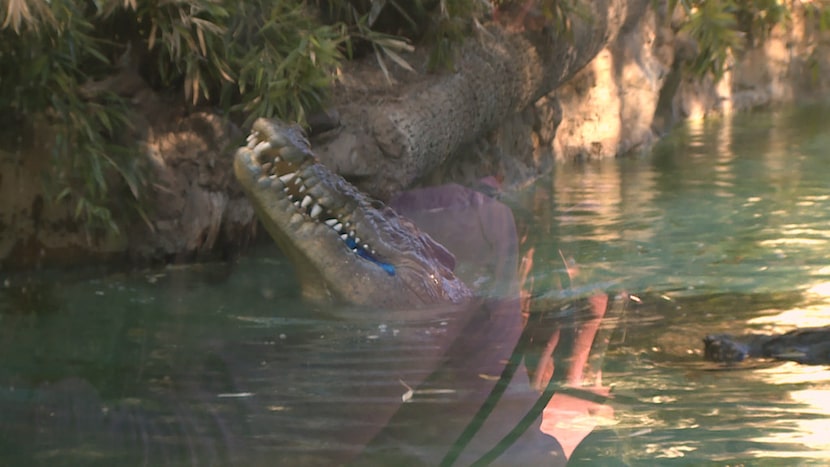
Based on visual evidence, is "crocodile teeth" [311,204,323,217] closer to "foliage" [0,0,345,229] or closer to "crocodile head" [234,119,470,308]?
"crocodile head" [234,119,470,308]

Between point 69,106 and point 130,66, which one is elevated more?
point 130,66

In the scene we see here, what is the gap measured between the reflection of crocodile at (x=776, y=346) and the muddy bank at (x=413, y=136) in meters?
3.35

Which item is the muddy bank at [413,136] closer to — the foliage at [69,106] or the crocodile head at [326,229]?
the foliage at [69,106]

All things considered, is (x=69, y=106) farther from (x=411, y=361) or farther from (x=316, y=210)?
(x=411, y=361)

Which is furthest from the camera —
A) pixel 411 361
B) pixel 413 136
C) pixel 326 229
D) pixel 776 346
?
pixel 413 136

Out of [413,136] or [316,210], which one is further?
[413,136]

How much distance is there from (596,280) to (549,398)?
2405 millimetres

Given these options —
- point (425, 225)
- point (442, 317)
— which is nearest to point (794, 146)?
point (425, 225)

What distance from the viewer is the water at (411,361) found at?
3.21 m

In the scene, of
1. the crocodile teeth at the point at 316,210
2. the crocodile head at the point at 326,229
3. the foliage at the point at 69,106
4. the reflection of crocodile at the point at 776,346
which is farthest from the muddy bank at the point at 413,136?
the reflection of crocodile at the point at 776,346

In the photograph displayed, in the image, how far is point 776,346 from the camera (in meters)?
4.12

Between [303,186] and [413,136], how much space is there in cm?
250

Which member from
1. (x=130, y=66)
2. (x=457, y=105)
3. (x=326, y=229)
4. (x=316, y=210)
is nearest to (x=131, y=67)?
(x=130, y=66)

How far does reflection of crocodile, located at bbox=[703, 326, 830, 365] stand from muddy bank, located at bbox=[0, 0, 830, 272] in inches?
132
